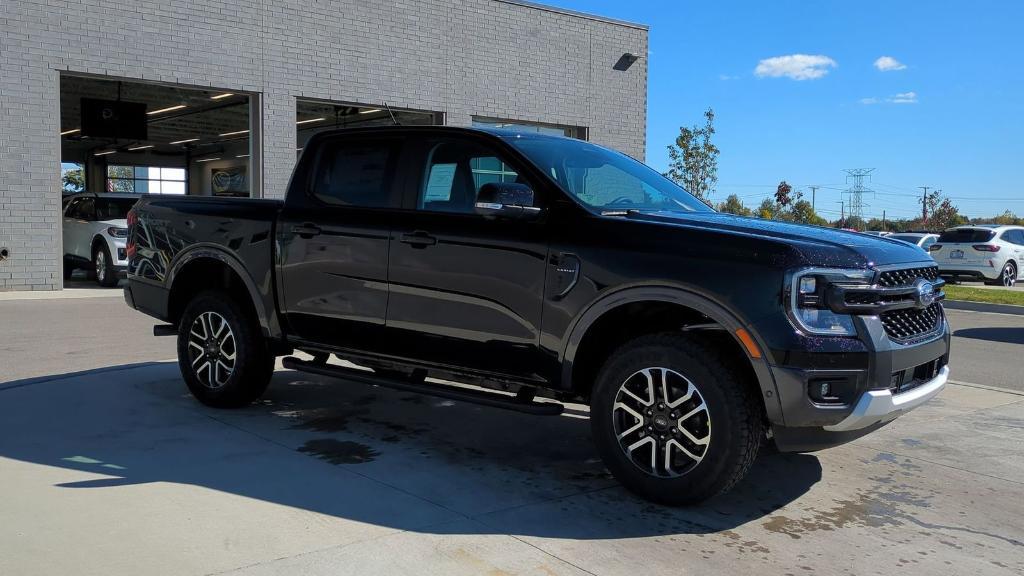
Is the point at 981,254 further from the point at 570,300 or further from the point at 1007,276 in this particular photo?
the point at 570,300

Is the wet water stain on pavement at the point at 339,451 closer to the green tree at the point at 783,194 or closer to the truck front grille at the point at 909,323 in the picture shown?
the truck front grille at the point at 909,323

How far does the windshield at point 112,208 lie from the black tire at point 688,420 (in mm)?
15115

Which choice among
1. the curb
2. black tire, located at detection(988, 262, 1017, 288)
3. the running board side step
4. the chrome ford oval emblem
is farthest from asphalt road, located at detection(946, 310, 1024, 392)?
black tire, located at detection(988, 262, 1017, 288)

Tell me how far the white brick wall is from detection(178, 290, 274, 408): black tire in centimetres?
1113

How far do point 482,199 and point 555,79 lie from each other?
1708 cm

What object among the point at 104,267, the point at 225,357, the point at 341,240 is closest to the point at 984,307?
the point at 341,240

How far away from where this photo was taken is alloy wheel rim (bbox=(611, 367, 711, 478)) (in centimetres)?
437

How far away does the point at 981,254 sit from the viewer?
22.7 m

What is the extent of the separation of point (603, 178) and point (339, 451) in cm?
231

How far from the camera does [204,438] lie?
221 inches

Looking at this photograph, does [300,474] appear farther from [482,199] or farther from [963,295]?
[963,295]

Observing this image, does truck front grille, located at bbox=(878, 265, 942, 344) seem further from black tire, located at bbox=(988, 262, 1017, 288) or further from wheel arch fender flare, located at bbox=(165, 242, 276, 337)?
black tire, located at bbox=(988, 262, 1017, 288)

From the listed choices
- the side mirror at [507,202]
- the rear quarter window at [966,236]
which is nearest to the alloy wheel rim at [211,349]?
the side mirror at [507,202]

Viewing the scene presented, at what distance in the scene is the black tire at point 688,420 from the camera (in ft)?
14.0
